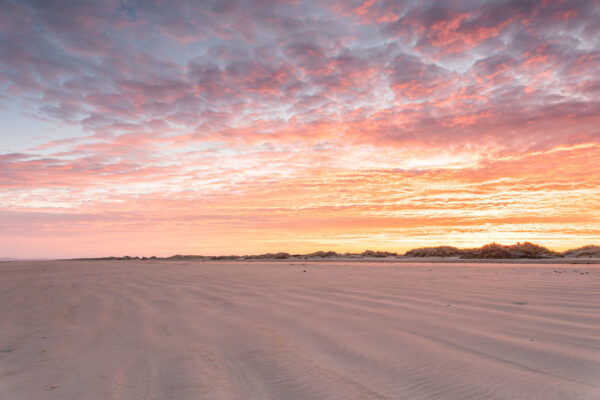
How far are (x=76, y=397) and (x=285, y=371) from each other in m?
1.20

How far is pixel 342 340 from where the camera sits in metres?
3.16

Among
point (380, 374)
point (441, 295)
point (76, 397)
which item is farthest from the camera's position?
point (441, 295)

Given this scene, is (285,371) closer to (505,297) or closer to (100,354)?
(100,354)

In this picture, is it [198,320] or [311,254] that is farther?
[311,254]

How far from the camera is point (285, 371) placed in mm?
2500

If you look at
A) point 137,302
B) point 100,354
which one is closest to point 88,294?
point 137,302

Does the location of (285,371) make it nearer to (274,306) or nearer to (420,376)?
(420,376)

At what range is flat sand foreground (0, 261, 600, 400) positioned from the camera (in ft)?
7.27

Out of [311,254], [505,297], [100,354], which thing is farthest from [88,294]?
[311,254]

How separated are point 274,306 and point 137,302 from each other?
2125 millimetres

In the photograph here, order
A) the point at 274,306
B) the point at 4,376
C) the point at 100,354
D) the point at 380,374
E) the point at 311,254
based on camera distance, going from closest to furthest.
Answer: the point at 380,374 < the point at 4,376 < the point at 100,354 < the point at 274,306 < the point at 311,254

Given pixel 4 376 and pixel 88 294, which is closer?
pixel 4 376

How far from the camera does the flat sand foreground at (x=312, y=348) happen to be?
87.2 inches

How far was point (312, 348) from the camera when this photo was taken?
2977 mm
